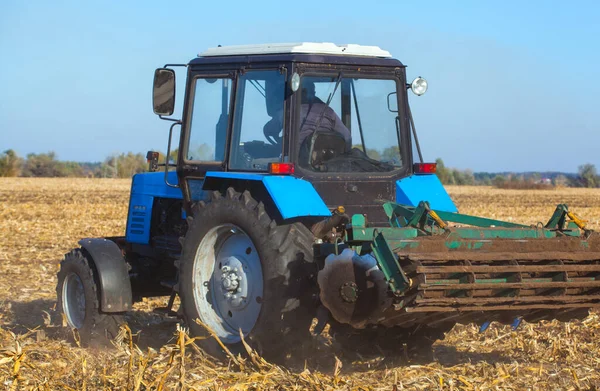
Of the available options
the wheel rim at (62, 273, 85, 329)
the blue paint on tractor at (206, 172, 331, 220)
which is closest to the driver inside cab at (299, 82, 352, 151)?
the blue paint on tractor at (206, 172, 331, 220)

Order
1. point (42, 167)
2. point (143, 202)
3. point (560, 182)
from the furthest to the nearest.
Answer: point (42, 167), point (560, 182), point (143, 202)

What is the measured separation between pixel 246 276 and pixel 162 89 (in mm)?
1766

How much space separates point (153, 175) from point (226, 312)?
2220 millimetres

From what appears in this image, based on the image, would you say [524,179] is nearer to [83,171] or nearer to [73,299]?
[83,171]

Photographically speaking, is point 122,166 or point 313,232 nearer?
point 313,232

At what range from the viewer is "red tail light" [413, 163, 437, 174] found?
7.27 metres

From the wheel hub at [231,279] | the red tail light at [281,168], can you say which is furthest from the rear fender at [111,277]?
the red tail light at [281,168]

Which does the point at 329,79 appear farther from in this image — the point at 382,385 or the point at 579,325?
the point at 579,325

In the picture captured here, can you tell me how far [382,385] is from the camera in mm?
5574

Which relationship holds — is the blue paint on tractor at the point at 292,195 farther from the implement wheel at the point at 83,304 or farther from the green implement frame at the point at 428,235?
the implement wheel at the point at 83,304

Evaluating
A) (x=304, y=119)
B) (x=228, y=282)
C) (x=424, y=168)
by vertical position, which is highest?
(x=304, y=119)

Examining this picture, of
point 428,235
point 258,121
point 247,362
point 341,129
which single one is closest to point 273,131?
point 258,121

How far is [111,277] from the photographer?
304 inches

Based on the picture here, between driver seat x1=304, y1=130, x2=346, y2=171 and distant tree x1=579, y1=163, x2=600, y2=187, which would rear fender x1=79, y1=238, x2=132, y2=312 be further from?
distant tree x1=579, y1=163, x2=600, y2=187
